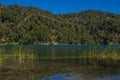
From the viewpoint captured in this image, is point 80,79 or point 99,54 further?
point 99,54

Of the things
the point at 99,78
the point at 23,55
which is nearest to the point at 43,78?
the point at 99,78

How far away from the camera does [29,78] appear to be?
972 inches

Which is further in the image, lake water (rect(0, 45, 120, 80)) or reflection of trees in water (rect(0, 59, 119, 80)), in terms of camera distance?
reflection of trees in water (rect(0, 59, 119, 80))

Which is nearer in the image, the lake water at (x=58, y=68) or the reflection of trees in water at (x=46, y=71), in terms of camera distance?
the lake water at (x=58, y=68)

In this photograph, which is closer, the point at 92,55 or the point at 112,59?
the point at 112,59

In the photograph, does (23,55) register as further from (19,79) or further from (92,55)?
(19,79)

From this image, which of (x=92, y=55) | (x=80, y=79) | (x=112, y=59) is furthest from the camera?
(x=92, y=55)

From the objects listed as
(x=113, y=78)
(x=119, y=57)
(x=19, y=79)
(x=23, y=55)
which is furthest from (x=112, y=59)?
(x=19, y=79)

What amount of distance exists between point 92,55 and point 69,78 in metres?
23.2

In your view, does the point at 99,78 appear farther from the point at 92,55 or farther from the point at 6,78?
the point at 92,55

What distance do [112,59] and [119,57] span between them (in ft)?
5.54

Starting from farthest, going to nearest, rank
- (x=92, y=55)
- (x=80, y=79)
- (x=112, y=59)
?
(x=92, y=55) < (x=112, y=59) < (x=80, y=79)

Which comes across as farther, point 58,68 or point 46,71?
point 58,68

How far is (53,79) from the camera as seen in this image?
2411 cm
